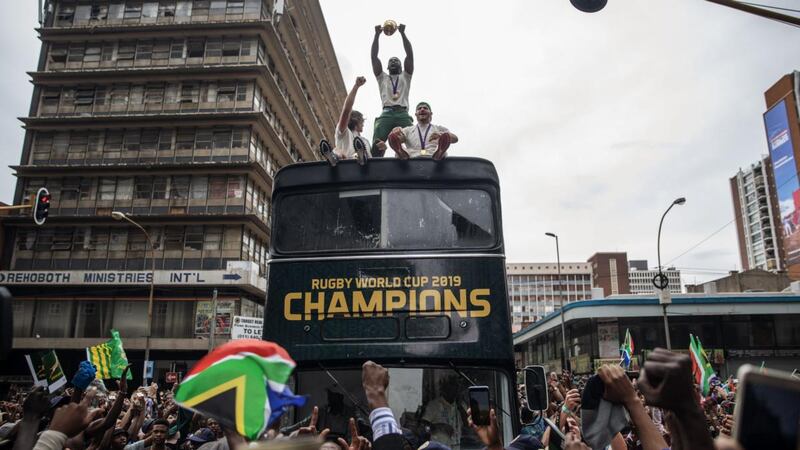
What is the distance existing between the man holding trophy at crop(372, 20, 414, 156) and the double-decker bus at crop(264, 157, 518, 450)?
7.36 feet

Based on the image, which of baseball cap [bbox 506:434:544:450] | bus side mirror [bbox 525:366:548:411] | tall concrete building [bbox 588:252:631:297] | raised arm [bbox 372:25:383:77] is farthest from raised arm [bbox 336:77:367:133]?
tall concrete building [bbox 588:252:631:297]

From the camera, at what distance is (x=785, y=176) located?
255 ft

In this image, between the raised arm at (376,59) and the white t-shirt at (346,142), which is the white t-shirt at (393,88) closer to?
→ the raised arm at (376,59)

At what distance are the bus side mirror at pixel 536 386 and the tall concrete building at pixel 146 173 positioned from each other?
3293 centimetres

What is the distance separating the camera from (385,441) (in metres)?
2.59

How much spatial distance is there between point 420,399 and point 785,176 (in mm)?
88058

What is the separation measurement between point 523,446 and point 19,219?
43.3 metres

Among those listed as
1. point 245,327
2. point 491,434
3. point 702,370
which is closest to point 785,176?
point 245,327

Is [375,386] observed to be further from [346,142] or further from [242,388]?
[346,142]

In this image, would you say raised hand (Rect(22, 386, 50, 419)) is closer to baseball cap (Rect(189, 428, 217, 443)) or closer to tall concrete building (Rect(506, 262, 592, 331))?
baseball cap (Rect(189, 428, 217, 443))

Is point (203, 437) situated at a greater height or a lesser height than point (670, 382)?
lesser

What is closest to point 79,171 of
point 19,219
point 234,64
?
point 19,219

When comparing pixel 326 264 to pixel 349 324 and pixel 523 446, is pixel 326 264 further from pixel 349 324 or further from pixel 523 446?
pixel 523 446

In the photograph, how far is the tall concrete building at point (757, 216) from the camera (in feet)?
411
